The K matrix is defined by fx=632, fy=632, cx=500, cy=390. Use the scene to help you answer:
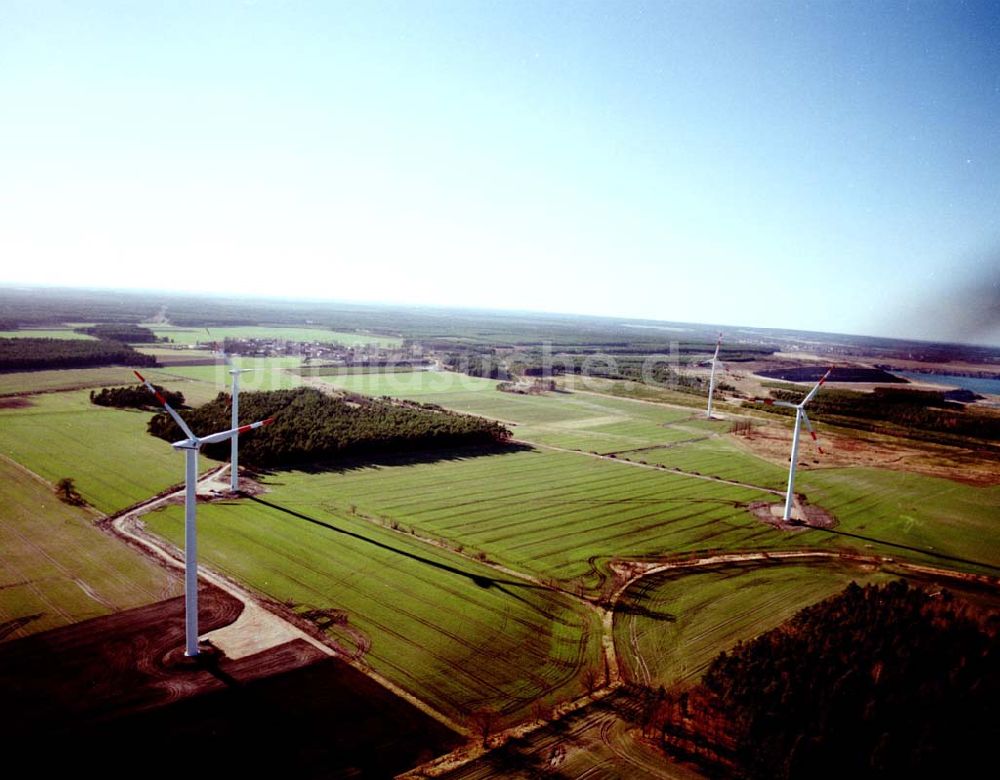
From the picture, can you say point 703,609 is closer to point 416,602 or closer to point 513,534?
point 513,534

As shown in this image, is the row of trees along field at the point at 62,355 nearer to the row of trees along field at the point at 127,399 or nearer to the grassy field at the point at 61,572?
the row of trees along field at the point at 127,399

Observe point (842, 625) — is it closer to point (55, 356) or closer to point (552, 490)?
point (552, 490)

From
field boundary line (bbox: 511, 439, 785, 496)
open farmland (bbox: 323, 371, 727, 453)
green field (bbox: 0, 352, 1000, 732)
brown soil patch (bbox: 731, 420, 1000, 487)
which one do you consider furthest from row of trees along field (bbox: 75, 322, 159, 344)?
brown soil patch (bbox: 731, 420, 1000, 487)

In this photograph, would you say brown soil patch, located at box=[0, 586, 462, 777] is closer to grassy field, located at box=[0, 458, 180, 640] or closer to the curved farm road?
the curved farm road

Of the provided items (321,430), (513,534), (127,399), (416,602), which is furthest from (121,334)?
(416,602)

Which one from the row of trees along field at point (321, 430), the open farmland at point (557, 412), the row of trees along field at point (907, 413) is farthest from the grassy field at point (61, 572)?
the row of trees along field at point (907, 413)

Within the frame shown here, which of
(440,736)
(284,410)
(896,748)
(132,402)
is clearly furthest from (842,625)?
(132,402)
